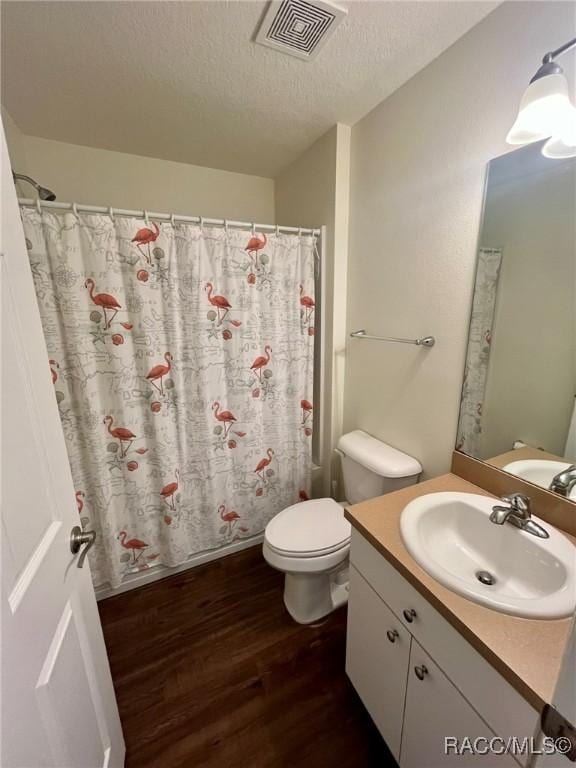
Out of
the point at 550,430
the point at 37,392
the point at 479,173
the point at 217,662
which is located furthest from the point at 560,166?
the point at 217,662

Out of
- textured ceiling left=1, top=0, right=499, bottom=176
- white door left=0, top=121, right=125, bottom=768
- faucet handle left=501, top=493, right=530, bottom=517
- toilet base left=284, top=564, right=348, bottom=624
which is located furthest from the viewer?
toilet base left=284, top=564, right=348, bottom=624

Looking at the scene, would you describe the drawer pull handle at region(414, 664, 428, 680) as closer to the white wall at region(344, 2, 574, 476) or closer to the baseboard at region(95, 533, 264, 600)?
the white wall at region(344, 2, 574, 476)

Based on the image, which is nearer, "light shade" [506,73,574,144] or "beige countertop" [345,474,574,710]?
"beige countertop" [345,474,574,710]

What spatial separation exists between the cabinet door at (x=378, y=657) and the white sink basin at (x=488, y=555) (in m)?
0.24

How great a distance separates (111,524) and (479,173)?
2.11 m

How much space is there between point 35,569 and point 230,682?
1083 millimetres

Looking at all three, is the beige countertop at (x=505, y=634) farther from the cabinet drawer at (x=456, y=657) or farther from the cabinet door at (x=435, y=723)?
the cabinet door at (x=435, y=723)

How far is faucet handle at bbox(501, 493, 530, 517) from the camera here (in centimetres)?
88

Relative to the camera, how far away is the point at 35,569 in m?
0.60

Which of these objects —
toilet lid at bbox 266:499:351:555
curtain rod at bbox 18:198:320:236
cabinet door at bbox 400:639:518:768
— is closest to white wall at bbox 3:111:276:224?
curtain rod at bbox 18:198:320:236


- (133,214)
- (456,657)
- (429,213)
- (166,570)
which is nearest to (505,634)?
(456,657)

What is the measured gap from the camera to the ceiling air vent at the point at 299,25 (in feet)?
3.08

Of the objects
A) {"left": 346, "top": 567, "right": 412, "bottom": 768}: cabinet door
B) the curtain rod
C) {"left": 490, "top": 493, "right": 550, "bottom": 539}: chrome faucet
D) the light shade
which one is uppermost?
the light shade

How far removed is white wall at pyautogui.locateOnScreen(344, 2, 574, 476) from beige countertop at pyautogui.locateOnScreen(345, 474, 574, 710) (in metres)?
0.62
